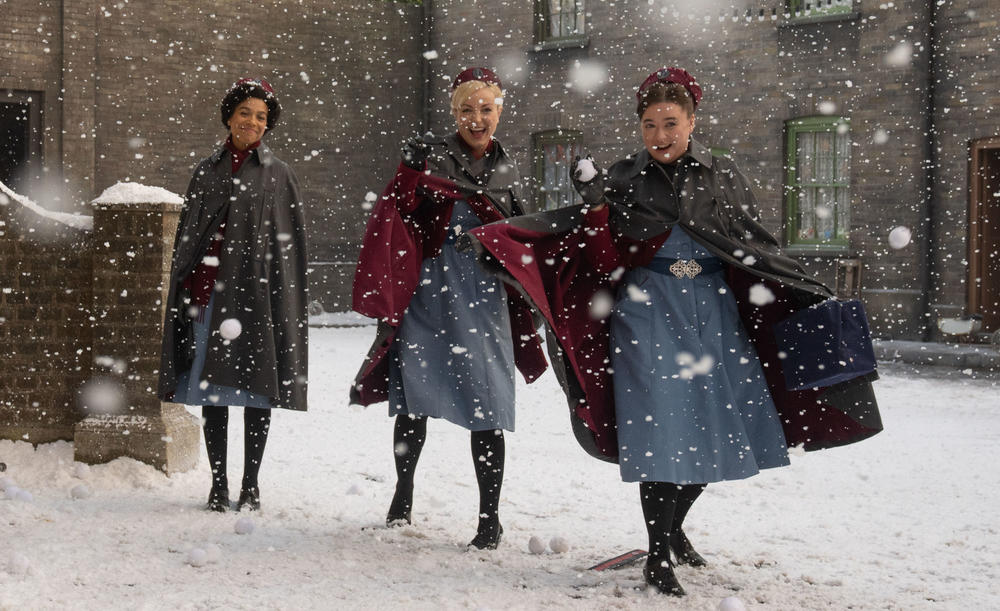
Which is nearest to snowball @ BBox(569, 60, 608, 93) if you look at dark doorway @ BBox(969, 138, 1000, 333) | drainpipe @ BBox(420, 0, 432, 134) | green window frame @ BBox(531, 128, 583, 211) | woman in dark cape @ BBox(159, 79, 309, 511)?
green window frame @ BBox(531, 128, 583, 211)

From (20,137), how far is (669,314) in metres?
15.8

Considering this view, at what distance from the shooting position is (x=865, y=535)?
202 inches

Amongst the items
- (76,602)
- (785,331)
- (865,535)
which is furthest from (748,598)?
(76,602)

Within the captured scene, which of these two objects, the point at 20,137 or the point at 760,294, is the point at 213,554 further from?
the point at 20,137

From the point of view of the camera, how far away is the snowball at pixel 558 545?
4.65 m

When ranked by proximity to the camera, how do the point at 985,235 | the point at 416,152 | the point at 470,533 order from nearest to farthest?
the point at 416,152, the point at 470,533, the point at 985,235

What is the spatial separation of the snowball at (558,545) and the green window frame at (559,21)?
1419 centimetres

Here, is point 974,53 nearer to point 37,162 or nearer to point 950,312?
point 950,312

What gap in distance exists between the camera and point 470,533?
497 centimetres

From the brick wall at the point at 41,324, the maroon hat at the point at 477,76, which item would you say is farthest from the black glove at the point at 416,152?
the brick wall at the point at 41,324

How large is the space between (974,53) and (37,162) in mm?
13594

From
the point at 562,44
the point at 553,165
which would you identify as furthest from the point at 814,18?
the point at 553,165

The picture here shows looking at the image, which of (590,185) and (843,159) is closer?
(590,185)

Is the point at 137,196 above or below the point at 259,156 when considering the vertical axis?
below
